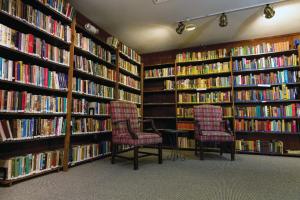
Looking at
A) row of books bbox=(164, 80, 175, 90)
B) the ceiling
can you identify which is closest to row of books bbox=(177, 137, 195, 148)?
row of books bbox=(164, 80, 175, 90)

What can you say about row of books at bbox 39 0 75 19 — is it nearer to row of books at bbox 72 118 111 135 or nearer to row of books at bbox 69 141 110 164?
row of books at bbox 72 118 111 135

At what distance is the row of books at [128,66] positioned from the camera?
186 inches

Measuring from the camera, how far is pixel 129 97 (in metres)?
5.07

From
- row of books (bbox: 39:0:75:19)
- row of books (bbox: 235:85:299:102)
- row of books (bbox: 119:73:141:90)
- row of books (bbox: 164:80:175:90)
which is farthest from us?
row of books (bbox: 164:80:175:90)

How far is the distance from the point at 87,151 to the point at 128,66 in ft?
7.96

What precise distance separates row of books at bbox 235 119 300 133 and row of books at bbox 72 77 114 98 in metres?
3.06

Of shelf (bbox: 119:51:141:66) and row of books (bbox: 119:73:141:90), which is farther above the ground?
shelf (bbox: 119:51:141:66)

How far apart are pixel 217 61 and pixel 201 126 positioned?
1.95 metres

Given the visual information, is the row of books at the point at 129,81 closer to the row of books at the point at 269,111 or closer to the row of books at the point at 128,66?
the row of books at the point at 128,66

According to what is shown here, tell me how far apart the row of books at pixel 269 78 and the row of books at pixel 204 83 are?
9.9 inches

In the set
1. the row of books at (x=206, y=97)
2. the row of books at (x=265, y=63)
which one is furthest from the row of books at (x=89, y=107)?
the row of books at (x=265, y=63)

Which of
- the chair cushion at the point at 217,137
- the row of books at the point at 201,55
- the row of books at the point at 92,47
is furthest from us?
the row of books at the point at 201,55

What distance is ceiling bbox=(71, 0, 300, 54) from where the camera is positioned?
361 centimetres

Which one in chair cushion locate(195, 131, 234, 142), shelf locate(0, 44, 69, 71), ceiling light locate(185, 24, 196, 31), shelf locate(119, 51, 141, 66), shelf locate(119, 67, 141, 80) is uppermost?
ceiling light locate(185, 24, 196, 31)
